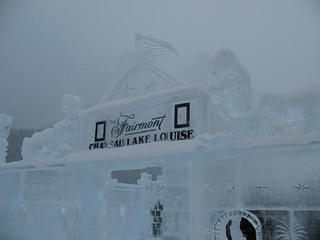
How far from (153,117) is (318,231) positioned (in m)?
4.54

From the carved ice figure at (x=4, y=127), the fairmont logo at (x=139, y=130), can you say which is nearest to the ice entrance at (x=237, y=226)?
the fairmont logo at (x=139, y=130)

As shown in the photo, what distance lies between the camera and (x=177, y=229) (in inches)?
309

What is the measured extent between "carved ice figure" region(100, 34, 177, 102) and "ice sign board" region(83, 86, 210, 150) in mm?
480

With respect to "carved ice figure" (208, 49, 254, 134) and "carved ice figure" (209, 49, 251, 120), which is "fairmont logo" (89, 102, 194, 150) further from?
"carved ice figure" (209, 49, 251, 120)

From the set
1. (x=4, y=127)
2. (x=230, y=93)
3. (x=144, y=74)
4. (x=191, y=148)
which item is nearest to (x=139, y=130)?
(x=144, y=74)

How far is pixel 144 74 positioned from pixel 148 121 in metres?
1.49

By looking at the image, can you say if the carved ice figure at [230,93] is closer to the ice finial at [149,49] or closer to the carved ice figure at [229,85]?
the carved ice figure at [229,85]

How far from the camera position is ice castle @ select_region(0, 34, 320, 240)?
6375 millimetres

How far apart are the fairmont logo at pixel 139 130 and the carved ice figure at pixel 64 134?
3.03 ft

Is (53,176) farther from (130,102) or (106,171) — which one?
(130,102)

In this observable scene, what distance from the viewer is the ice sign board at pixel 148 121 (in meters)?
8.23

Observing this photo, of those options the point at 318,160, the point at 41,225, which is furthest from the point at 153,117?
the point at 41,225

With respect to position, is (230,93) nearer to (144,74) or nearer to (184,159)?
(184,159)

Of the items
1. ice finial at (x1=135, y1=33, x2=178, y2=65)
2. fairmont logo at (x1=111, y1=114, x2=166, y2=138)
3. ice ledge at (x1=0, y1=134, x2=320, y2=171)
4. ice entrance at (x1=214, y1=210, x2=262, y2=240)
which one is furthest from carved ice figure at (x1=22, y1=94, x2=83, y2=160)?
ice entrance at (x1=214, y1=210, x2=262, y2=240)
